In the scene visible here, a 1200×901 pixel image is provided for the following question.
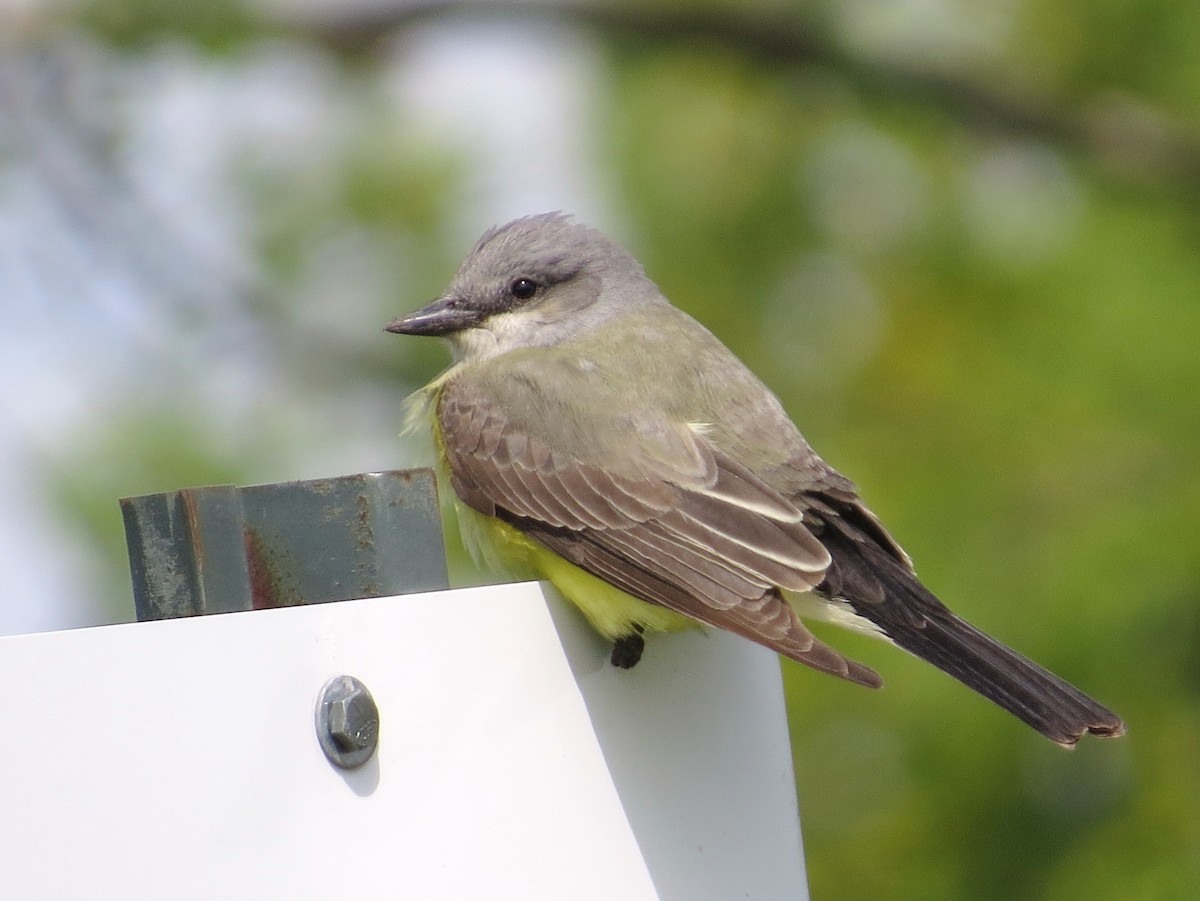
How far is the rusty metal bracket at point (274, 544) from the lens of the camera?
206 centimetres

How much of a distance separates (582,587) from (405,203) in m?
2.46

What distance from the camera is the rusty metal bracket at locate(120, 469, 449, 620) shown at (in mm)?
2064

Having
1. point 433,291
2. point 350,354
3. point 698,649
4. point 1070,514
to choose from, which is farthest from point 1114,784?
point 350,354

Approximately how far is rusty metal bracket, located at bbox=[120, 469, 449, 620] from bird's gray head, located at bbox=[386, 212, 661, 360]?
55.6 inches

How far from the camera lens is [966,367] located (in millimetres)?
3848

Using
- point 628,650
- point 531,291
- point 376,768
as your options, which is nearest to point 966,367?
point 531,291

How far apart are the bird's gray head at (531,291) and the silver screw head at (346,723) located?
1.77 m

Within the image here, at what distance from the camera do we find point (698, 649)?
2580mm

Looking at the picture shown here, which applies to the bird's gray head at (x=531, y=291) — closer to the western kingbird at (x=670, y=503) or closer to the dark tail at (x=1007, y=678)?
the western kingbird at (x=670, y=503)

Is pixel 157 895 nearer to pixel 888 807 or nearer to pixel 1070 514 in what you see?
pixel 888 807

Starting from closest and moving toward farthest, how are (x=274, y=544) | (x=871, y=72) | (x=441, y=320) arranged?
(x=274, y=544), (x=441, y=320), (x=871, y=72)

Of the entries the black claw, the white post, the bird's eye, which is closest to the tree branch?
the bird's eye

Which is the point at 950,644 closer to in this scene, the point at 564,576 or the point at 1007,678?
the point at 1007,678

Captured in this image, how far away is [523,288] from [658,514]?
100cm
